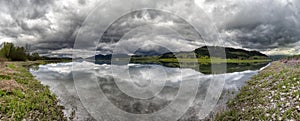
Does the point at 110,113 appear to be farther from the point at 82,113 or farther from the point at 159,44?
the point at 159,44

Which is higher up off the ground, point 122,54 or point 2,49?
point 2,49

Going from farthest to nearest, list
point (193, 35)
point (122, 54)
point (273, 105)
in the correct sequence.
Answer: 1. point (193, 35)
2. point (122, 54)
3. point (273, 105)

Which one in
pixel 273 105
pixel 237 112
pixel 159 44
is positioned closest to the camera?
pixel 273 105

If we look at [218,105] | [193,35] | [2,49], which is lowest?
[218,105]

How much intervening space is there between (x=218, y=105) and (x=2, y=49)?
10247cm

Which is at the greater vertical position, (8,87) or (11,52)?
(11,52)

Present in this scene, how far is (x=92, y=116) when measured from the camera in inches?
460

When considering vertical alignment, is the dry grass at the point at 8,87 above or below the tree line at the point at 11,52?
below

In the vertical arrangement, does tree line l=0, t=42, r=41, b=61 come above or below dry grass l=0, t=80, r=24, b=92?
above

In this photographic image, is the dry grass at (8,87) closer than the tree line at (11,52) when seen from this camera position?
Yes

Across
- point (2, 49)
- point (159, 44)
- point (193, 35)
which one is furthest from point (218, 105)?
point (2, 49)

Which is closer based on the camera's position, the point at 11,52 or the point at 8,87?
the point at 8,87

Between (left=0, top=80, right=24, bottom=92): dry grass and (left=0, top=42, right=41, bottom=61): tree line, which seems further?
(left=0, top=42, right=41, bottom=61): tree line

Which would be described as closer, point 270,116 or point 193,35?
point 270,116
